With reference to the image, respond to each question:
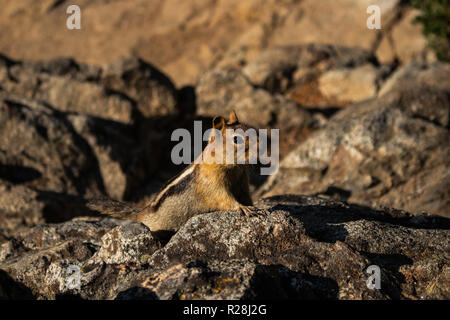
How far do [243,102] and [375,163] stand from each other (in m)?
5.56

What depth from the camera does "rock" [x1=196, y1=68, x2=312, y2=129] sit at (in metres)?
13.0

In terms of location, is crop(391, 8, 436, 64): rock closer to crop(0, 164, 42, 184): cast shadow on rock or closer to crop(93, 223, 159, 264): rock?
crop(0, 164, 42, 184): cast shadow on rock

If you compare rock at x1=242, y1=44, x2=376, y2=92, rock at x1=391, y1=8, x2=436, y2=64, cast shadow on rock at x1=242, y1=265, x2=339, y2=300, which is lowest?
cast shadow on rock at x1=242, y1=265, x2=339, y2=300

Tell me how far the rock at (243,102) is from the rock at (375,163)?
10.5ft

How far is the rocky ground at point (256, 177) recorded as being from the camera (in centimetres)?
446

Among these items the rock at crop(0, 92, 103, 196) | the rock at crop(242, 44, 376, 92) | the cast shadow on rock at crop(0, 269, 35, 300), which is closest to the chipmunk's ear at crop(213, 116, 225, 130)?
the cast shadow on rock at crop(0, 269, 35, 300)

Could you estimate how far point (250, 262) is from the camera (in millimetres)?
4348

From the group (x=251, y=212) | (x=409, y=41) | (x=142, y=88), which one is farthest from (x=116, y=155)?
(x=409, y=41)

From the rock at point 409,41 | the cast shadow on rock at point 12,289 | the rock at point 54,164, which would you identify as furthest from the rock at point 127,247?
the rock at point 409,41

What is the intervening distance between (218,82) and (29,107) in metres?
6.06

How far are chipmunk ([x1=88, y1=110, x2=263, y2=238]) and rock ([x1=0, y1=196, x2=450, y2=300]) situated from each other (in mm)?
653

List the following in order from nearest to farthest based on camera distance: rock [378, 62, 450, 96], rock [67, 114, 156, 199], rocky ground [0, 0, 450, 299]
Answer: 1. rocky ground [0, 0, 450, 299]
2. rock [67, 114, 156, 199]
3. rock [378, 62, 450, 96]

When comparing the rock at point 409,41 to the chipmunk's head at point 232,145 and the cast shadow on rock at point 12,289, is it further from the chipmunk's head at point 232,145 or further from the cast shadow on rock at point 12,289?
the cast shadow on rock at point 12,289
